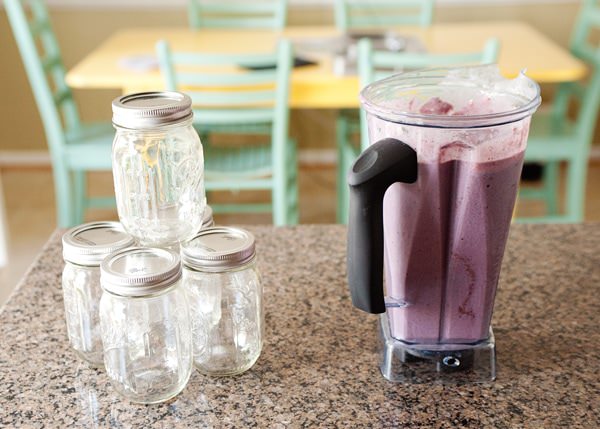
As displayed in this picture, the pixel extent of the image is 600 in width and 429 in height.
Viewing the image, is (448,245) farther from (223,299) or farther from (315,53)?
(315,53)

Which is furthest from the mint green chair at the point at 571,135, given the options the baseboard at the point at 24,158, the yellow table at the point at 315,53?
the baseboard at the point at 24,158

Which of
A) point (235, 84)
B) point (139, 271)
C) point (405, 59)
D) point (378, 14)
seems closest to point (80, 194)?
point (235, 84)

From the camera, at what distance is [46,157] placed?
12.0 feet

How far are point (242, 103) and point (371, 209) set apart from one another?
1.55 m

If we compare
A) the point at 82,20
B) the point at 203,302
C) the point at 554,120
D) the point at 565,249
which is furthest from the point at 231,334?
the point at 82,20

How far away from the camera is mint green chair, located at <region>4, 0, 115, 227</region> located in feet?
7.88

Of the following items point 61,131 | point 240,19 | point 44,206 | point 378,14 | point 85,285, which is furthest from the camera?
point 378,14

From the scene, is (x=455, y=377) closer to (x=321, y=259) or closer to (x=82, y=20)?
(x=321, y=259)

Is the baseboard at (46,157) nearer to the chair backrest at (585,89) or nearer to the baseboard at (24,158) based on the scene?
the baseboard at (24,158)

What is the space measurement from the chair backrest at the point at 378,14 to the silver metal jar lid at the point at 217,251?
2206 mm

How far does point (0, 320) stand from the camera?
907 mm

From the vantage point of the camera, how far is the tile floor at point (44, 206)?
286 cm

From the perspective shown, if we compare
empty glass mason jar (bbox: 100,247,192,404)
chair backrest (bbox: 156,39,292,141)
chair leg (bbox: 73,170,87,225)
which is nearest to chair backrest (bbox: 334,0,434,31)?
chair backrest (bbox: 156,39,292,141)

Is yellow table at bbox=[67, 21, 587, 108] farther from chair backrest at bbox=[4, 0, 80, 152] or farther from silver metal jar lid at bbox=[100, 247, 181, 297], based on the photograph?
silver metal jar lid at bbox=[100, 247, 181, 297]
